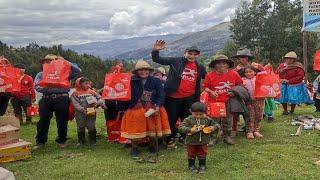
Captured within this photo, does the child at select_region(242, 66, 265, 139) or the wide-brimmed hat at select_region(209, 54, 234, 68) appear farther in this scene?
the child at select_region(242, 66, 265, 139)

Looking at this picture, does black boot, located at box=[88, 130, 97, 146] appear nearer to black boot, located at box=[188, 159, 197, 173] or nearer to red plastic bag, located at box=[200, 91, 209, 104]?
red plastic bag, located at box=[200, 91, 209, 104]

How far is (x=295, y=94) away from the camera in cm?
1310

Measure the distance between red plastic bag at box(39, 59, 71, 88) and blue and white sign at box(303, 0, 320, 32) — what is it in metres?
8.59

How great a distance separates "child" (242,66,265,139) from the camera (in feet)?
32.8

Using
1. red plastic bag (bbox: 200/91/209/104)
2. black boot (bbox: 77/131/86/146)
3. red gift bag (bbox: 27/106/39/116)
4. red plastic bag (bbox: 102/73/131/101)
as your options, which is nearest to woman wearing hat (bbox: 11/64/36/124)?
red gift bag (bbox: 27/106/39/116)

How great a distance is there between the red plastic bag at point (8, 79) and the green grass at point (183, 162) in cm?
153

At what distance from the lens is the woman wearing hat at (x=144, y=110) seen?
8.85m

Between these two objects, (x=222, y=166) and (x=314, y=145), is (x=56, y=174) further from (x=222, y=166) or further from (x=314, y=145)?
(x=314, y=145)

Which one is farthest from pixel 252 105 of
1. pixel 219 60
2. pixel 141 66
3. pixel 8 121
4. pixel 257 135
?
pixel 8 121

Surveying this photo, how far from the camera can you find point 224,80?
9.38 metres

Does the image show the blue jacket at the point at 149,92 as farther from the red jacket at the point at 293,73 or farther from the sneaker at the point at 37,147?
the red jacket at the point at 293,73

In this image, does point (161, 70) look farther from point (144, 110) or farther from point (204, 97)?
point (144, 110)

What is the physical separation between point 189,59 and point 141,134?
1753mm

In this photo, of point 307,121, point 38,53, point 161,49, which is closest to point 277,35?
point 38,53
